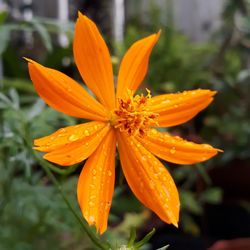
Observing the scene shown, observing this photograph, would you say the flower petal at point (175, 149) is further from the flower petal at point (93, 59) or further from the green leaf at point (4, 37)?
the green leaf at point (4, 37)

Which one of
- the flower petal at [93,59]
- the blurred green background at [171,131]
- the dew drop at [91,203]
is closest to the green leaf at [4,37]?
the blurred green background at [171,131]

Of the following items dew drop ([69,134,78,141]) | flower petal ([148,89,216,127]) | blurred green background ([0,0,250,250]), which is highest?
dew drop ([69,134,78,141])

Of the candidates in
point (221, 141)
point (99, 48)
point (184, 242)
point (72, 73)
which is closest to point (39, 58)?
point (72, 73)

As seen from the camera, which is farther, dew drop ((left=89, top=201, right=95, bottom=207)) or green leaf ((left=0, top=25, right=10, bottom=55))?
green leaf ((left=0, top=25, right=10, bottom=55))

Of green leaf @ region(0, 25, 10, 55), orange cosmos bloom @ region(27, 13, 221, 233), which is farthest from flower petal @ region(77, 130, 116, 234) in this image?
green leaf @ region(0, 25, 10, 55)

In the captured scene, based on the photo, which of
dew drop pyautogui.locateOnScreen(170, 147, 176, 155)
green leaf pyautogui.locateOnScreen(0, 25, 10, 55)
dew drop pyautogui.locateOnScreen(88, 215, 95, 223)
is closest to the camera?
dew drop pyautogui.locateOnScreen(88, 215, 95, 223)

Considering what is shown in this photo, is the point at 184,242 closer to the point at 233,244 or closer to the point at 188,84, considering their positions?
the point at 233,244

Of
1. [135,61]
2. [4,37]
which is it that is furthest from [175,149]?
[4,37]

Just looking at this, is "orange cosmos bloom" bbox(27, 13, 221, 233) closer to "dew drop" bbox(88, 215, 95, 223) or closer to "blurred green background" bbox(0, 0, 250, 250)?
"dew drop" bbox(88, 215, 95, 223)
